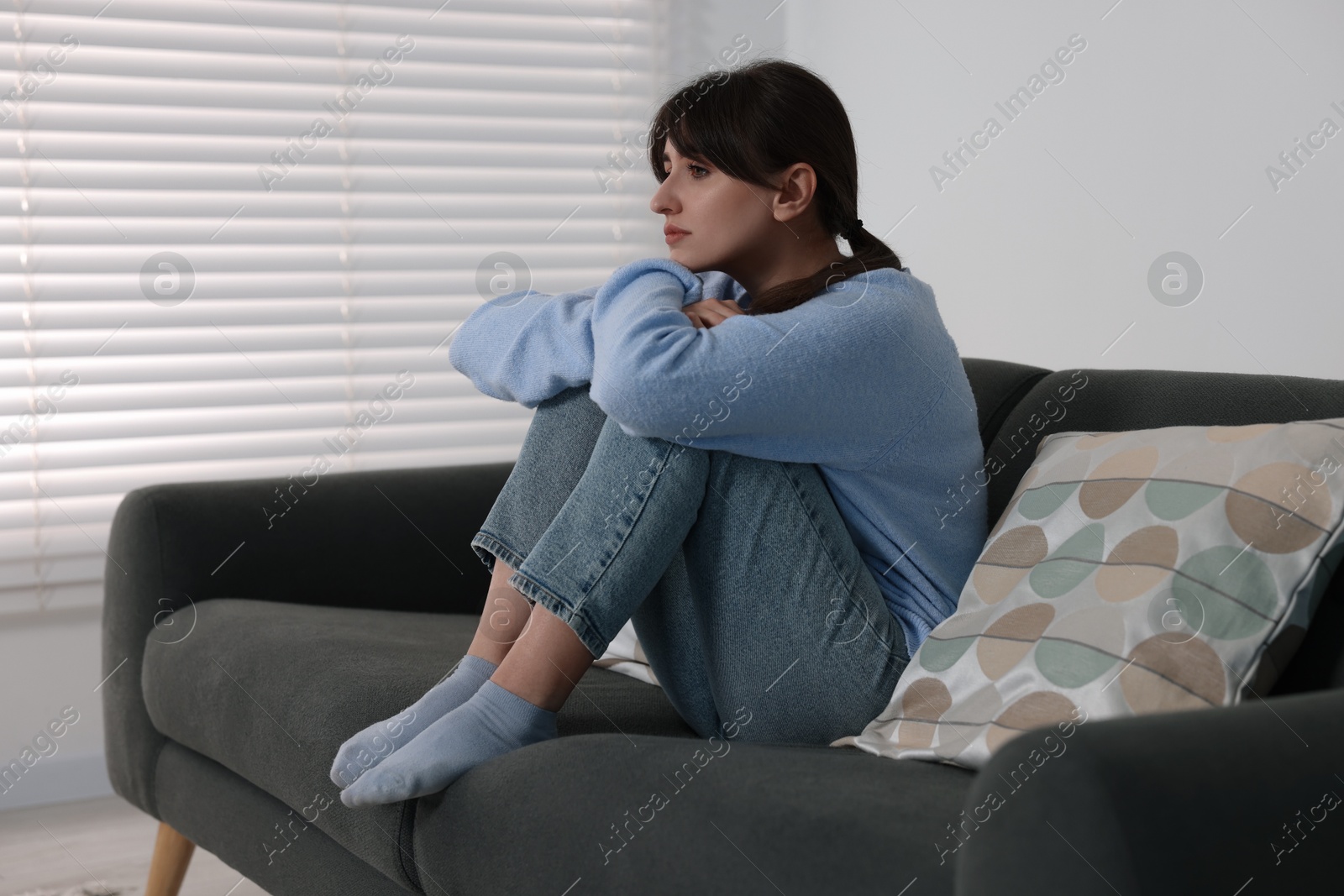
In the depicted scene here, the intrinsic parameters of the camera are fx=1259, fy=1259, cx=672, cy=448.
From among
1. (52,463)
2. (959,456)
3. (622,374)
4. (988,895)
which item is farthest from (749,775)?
(52,463)

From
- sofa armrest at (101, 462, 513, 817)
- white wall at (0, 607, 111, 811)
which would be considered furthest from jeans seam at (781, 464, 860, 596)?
white wall at (0, 607, 111, 811)

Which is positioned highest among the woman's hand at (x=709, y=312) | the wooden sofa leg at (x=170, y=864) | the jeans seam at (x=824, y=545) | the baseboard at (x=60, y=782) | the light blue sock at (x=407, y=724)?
the woman's hand at (x=709, y=312)

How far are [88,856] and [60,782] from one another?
375mm

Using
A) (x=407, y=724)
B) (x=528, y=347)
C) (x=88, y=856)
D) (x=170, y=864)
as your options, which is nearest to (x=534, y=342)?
(x=528, y=347)

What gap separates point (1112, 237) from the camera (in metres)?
1.82

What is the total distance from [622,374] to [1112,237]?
3.32 ft

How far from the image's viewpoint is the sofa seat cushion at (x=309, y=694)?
1224 millimetres

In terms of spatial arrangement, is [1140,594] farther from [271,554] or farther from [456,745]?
[271,554]

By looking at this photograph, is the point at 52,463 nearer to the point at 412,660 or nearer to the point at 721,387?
the point at 412,660

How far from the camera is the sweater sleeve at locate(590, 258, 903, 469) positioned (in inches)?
43.0

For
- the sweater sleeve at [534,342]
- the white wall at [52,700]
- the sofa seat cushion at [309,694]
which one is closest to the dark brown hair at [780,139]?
the sweater sleeve at [534,342]

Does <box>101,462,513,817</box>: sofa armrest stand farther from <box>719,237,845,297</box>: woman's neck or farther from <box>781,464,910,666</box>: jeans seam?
<box>781,464,910,666</box>: jeans seam

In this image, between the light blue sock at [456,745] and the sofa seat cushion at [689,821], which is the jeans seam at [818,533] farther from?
the light blue sock at [456,745]

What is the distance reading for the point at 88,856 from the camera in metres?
2.05
